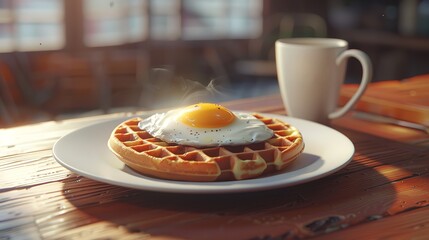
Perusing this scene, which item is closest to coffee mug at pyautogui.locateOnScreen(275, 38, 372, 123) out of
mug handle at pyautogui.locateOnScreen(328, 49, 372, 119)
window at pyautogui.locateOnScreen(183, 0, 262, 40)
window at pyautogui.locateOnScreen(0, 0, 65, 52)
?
mug handle at pyautogui.locateOnScreen(328, 49, 372, 119)

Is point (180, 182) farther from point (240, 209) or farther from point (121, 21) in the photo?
point (121, 21)

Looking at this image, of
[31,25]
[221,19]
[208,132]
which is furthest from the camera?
[221,19]

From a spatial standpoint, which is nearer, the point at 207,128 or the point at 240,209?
the point at 240,209

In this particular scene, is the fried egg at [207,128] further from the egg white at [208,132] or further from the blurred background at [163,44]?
the blurred background at [163,44]

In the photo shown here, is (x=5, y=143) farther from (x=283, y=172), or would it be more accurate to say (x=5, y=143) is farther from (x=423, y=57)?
(x=423, y=57)

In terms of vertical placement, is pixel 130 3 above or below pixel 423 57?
above

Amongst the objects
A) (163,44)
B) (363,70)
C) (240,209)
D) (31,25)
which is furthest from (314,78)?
(163,44)

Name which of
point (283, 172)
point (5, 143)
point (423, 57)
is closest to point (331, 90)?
point (283, 172)
